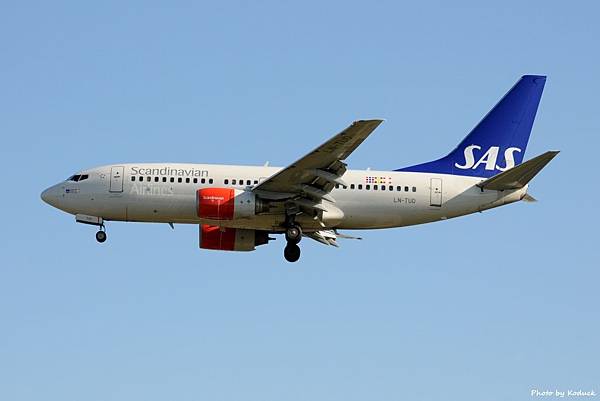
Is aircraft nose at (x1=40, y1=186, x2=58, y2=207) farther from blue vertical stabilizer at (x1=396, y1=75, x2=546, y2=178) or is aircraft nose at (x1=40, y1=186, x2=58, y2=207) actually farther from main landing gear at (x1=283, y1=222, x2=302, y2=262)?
blue vertical stabilizer at (x1=396, y1=75, x2=546, y2=178)

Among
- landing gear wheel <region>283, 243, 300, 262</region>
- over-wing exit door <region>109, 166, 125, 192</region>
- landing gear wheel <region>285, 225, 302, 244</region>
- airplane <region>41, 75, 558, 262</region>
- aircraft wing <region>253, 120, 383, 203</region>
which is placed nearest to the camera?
aircraft wing <region>253, 120, 383, 203</region>

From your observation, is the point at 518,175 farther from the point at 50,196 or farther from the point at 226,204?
the point at 50,196

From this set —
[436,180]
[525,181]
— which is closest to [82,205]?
[436,180]

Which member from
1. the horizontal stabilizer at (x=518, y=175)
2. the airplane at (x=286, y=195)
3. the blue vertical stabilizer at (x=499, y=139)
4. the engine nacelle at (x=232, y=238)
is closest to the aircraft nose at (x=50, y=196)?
the airplane at (x=286, y=195)

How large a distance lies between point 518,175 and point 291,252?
35.9ft

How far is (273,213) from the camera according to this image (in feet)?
180

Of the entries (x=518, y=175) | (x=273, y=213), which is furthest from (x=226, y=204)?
(x=518, y=175)

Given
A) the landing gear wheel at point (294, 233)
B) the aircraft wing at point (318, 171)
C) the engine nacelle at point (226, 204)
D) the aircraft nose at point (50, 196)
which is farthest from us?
the aircraft nose at point (50, 196)

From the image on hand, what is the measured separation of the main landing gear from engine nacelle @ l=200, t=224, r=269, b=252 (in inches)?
87.5

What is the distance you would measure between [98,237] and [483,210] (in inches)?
706

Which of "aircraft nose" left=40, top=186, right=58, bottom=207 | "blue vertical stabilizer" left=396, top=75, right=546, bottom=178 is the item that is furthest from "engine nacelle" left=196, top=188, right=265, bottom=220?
"blue vertical stabilizer" left=396, top=75, right=546, bottom=178

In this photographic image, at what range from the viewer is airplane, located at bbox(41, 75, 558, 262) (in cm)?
5412

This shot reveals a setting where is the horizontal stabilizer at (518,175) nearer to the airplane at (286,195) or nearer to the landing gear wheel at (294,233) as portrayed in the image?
the airplane at (286,195)

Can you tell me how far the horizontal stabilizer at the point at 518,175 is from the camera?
52.1m
